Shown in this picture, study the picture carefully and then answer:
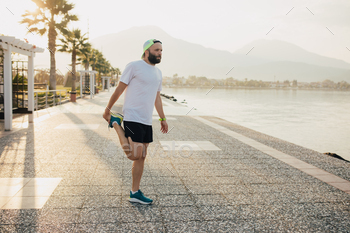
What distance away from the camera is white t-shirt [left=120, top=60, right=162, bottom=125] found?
2908mm

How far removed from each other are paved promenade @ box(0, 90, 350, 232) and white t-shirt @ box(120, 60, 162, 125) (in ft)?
3.22

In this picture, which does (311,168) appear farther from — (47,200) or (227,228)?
(47,200)

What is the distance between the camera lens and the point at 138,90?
9.64ft

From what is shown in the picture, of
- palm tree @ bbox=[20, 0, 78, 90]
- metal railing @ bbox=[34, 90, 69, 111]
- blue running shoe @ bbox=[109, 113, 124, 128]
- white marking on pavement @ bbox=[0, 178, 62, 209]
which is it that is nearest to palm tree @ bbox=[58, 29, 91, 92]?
palm tree @ bbox=[20, 0, 78, 90]

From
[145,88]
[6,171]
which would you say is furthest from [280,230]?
[6,171]

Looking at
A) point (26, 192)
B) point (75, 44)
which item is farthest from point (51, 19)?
point (26, 192)

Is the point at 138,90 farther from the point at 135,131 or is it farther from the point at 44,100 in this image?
the point at 44,100

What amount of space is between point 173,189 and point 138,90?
4.82 ft

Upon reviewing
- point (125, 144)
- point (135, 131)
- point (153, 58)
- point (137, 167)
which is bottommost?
point (137, 167)

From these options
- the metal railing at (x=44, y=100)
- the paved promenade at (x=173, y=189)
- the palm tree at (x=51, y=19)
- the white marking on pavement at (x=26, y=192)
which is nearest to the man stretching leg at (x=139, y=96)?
the paved promenade at (x=173, y=189)

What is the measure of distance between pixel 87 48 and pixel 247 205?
1308 inches

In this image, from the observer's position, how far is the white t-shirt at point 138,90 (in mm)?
2908

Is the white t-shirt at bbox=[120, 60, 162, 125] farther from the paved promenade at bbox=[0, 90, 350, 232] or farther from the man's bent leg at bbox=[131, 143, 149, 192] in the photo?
the paved promenade at bbox=[0, 90, 350, 232]

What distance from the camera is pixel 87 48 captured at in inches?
1319
